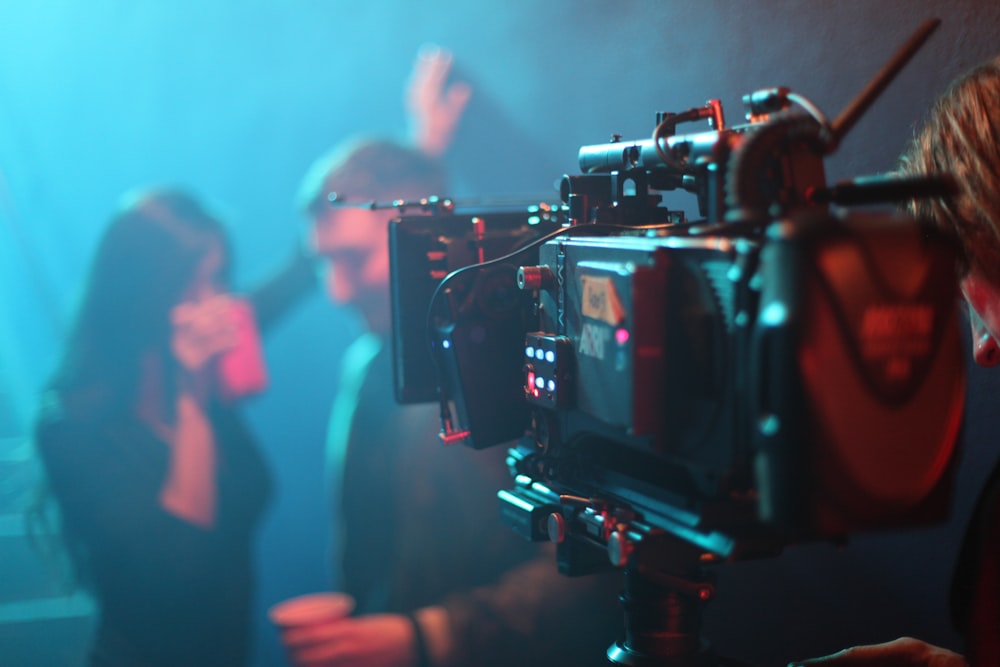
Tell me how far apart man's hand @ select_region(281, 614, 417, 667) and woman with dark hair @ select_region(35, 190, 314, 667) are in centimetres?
16

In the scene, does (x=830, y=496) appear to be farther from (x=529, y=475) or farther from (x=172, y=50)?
(x=172, y=50)

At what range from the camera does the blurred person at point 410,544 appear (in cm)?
235

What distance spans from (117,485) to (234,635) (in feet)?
1.62

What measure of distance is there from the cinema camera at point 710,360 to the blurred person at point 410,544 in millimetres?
963

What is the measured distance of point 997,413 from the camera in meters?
1.76

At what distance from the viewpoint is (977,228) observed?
1118 millimetres

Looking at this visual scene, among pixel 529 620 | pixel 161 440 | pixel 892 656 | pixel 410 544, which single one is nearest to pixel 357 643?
pixel 410 544

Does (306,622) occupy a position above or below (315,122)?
below

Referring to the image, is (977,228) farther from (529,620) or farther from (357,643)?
(357,643)

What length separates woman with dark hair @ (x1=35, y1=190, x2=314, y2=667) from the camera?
2248mm

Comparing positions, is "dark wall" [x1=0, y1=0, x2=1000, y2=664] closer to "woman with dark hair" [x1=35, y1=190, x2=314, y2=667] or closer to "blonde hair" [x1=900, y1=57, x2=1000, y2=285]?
"woman with dark hair" [x1=35, y1=190, x2=314, y2=667]

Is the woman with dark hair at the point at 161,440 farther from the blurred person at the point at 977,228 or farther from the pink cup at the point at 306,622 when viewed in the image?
the blurred person at the point at 977,228

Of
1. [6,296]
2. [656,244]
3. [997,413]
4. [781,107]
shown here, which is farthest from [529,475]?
[6,296]

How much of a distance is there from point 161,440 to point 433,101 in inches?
44.9
